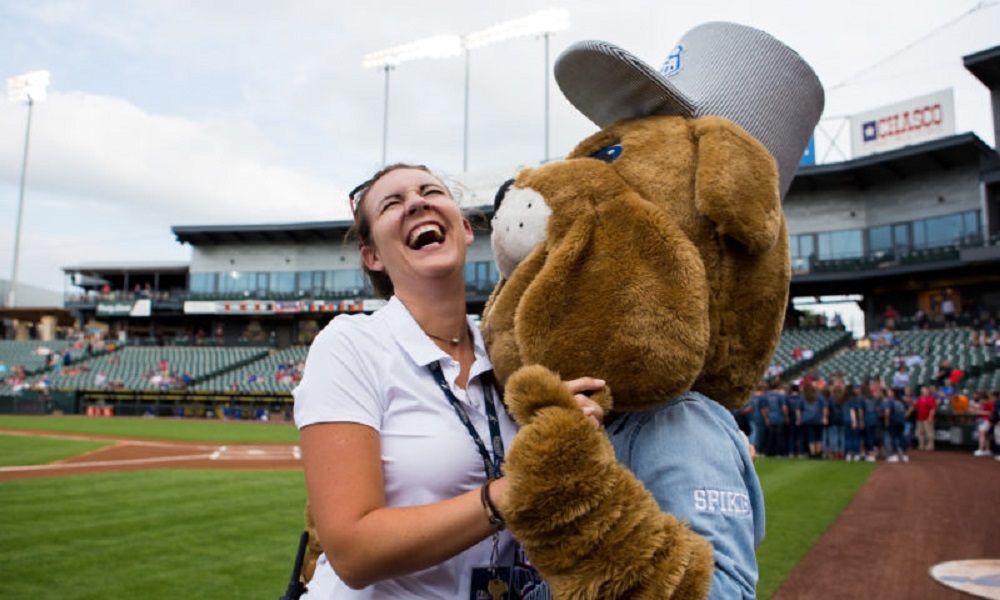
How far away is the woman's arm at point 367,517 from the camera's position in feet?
4.64

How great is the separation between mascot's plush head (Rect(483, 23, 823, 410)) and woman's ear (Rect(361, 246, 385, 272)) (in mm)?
397

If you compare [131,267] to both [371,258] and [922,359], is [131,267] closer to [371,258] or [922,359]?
[922,359]

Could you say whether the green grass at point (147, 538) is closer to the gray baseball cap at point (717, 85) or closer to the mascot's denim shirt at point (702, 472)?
the mascot's denim shirt at point (702, 472)

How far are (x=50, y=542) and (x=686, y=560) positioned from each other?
7.03 meters

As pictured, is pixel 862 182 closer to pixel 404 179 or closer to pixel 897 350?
pixel 897 350

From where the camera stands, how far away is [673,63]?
2314mm

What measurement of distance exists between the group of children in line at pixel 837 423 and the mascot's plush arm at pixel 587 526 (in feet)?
45.7

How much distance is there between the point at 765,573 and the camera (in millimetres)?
5789

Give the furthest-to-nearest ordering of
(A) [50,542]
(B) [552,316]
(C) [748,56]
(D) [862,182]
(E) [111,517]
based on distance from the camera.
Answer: (D) [862,182] → (E) [111,517] → (A) [50,542] → (C) [748,56] → (B) [552,316]

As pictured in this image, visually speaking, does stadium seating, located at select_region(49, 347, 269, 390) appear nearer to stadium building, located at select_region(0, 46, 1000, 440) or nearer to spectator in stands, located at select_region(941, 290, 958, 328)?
stadium building, located at select_region(0, 46, 1000, 440)

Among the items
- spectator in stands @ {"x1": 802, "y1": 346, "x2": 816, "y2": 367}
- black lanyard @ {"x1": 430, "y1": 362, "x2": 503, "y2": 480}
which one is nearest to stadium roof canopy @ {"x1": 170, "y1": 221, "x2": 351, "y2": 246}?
spectator in stands @ {"x1": 802, "y1": 346, "x2": 816, "y2": 367}

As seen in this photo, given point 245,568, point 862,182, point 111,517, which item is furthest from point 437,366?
point 862,182

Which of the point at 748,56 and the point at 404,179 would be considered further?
the point at 748,56

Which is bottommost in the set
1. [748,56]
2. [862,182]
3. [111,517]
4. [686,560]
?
[111,517]
